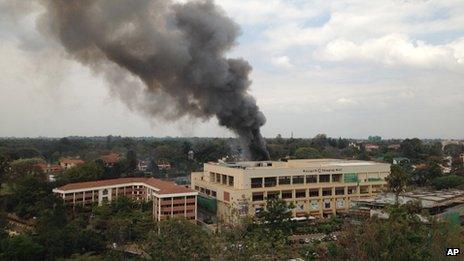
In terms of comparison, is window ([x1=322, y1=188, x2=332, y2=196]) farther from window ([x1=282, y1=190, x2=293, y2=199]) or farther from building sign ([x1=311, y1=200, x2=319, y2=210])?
window ([x1=282, y1=190, x2=293, y2=199])

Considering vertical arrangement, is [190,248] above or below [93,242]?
above

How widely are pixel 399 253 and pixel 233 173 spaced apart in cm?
2027

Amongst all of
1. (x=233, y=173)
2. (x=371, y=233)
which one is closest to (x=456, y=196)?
(x=233, y=173)

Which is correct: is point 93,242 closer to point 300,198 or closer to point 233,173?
point 233,173

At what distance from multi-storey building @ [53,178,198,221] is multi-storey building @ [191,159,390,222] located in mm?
2966

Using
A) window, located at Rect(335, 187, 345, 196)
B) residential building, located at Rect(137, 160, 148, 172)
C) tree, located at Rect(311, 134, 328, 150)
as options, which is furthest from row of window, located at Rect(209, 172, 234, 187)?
tree, located at Rect(311, 134, 328, 150)

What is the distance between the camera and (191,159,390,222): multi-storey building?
33312mm

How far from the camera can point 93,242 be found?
2297 cm

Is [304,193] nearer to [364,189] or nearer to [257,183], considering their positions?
[257,183]

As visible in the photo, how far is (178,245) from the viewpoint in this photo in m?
Answer: 15.4

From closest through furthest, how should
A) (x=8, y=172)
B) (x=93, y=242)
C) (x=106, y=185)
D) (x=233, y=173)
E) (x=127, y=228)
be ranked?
(x=93, y=242)
(x=127, y=228)
(x=233, y=173)
(x=106, y=185)
(x=8, y=172)

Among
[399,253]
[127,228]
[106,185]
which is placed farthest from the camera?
[106,185]

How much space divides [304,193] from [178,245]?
70.0 feet

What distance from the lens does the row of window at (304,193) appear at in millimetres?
33875
